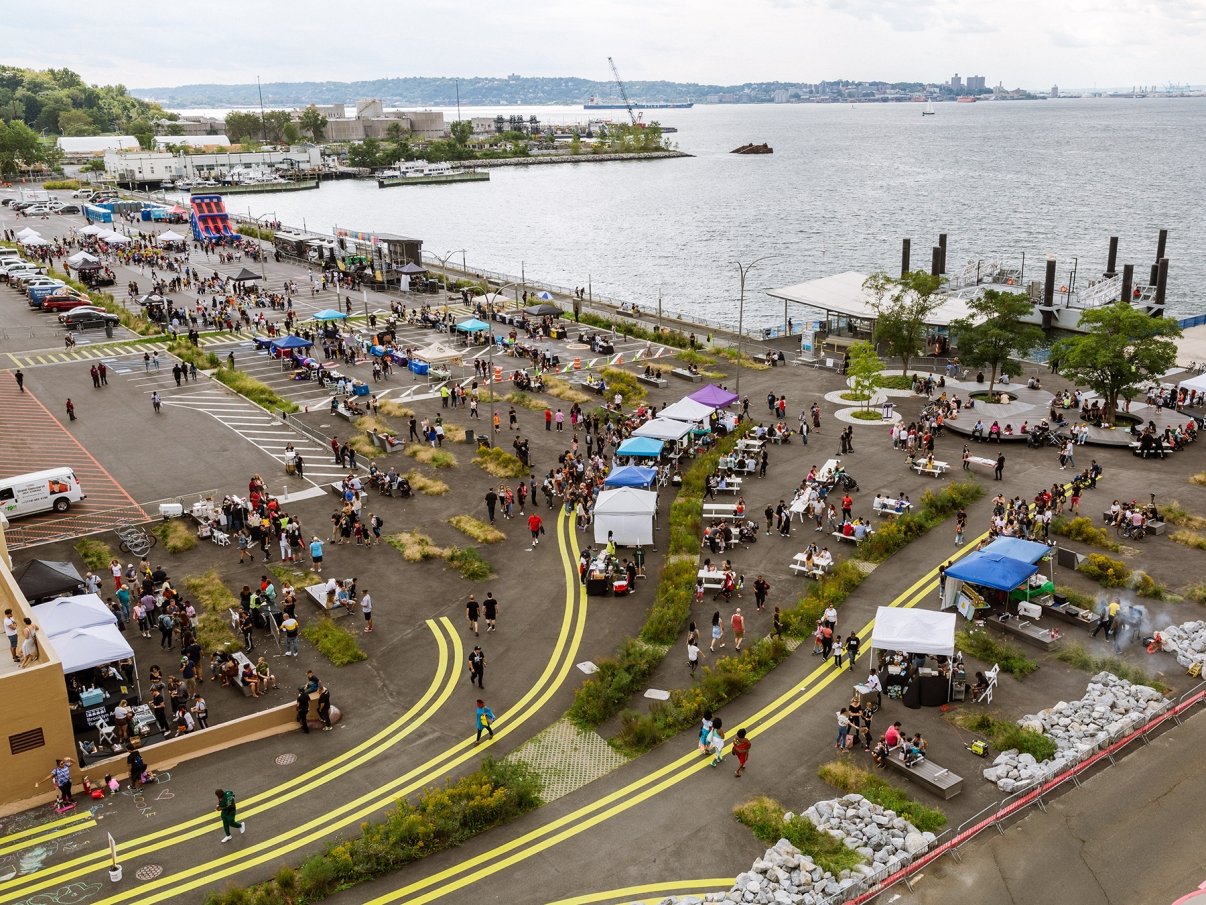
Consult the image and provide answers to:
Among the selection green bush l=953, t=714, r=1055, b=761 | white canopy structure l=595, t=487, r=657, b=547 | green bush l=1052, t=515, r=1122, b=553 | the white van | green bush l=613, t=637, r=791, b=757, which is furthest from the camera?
the white van

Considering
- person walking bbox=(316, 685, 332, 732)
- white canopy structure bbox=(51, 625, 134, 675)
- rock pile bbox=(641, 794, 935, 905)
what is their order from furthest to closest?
white canopy structure bbox=(51, 625, 134, 675) → person walking bbox=(316, 685, 332, 732) → rock pile bbox=(641, 794, 935, 905)

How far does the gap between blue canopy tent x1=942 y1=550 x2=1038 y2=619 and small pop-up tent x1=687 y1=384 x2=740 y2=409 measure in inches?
712

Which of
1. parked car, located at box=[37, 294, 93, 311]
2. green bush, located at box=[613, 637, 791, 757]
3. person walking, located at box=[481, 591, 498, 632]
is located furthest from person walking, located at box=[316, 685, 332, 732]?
parked car, located at box=[37, 294, 93, 311]

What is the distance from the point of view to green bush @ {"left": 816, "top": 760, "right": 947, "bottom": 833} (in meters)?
18.8

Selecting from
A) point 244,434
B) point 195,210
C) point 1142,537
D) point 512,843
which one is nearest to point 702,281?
point 195,210

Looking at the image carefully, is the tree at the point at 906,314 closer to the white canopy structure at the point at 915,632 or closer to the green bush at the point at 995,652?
the green bush at the point at 995,652

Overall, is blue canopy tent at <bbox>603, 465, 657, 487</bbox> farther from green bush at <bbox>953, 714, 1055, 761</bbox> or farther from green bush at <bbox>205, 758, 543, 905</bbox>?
green bush at <bbox>205, 758, 543, 905</bbox>

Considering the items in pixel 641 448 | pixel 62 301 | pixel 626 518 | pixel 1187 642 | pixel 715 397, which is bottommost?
pixel 1187 642

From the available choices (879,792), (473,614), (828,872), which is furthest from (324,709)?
(879,792)

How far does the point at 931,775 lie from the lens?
20016mm

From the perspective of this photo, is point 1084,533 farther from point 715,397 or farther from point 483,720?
point 483,720

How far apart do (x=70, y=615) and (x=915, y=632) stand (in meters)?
21.7

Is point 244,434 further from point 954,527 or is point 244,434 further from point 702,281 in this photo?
point 702,281

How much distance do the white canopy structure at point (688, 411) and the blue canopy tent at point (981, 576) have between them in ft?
55.1
